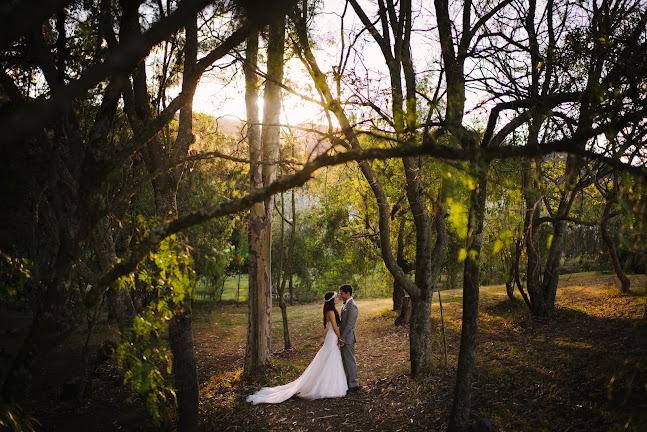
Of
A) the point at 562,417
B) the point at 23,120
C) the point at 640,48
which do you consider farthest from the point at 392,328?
the point at 23,120

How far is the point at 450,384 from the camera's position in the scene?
7496 millimetres

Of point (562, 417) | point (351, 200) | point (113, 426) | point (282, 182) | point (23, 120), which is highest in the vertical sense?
point (351, 200)

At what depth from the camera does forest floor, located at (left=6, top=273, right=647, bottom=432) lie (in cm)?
578

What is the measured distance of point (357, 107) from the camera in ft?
25.1

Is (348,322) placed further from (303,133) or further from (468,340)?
(303,133)

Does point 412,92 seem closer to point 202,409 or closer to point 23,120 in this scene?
point 23,120

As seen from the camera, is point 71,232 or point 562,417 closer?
point 71,232

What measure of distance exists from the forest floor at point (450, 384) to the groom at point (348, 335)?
15.6 inches

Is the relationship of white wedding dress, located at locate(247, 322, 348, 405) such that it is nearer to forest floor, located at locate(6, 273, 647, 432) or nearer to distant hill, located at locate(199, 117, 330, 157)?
forest floor, located at locate(6, 273, 647, 432)

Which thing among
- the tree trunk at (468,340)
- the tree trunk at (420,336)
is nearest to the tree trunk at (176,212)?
the tree trunk at (468,340)

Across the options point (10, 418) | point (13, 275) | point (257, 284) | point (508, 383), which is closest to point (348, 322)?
point (257, 284)

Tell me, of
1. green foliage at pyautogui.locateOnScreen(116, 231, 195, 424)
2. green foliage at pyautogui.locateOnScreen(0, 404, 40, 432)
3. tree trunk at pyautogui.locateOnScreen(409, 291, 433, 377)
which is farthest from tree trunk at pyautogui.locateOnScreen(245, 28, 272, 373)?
green foliage at pyautogui.locateOnScreen(0, 404, 40, 432)

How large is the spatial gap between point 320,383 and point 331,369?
0.34 metres

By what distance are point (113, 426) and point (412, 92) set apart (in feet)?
26.7
